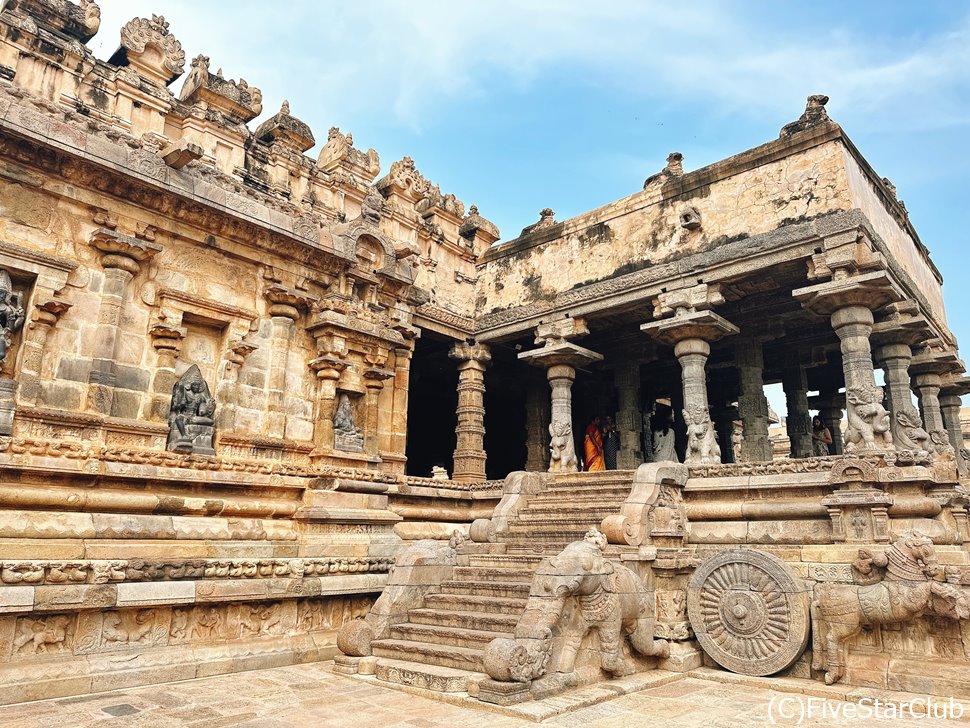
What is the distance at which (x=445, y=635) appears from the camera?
7.81 m

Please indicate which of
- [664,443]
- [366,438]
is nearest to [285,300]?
[366,438]

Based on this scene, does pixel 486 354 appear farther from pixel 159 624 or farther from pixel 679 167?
pixel 159 624

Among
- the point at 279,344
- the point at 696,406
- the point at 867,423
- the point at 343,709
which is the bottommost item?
the point at 343,709

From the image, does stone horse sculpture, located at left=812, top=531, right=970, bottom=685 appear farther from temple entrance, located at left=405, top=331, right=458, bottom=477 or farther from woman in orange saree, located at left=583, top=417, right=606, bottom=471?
temple entrance, located at left=405, top=331, right=458, bottom=477

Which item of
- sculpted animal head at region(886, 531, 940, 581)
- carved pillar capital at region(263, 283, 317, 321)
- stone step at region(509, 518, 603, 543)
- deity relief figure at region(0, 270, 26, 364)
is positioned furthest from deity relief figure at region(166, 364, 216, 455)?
sculpted animal head at region(886, 531, 940, 581)

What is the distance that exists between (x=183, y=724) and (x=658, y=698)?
4.37m

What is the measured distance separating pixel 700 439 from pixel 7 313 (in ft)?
32.3

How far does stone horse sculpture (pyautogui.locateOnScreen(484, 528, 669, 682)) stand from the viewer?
655 centimetres

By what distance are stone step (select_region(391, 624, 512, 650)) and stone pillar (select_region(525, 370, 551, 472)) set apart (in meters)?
9.92

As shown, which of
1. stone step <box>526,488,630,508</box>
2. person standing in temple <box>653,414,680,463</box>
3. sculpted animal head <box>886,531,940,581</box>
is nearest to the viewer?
sculpted animal head <box>886,531,940,581</box>

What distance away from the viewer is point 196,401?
29.4 ft

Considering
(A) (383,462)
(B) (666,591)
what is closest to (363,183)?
(A) (383,462)

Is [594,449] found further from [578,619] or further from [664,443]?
[578,619]

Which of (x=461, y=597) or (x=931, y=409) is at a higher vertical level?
(x=931, y=409)
